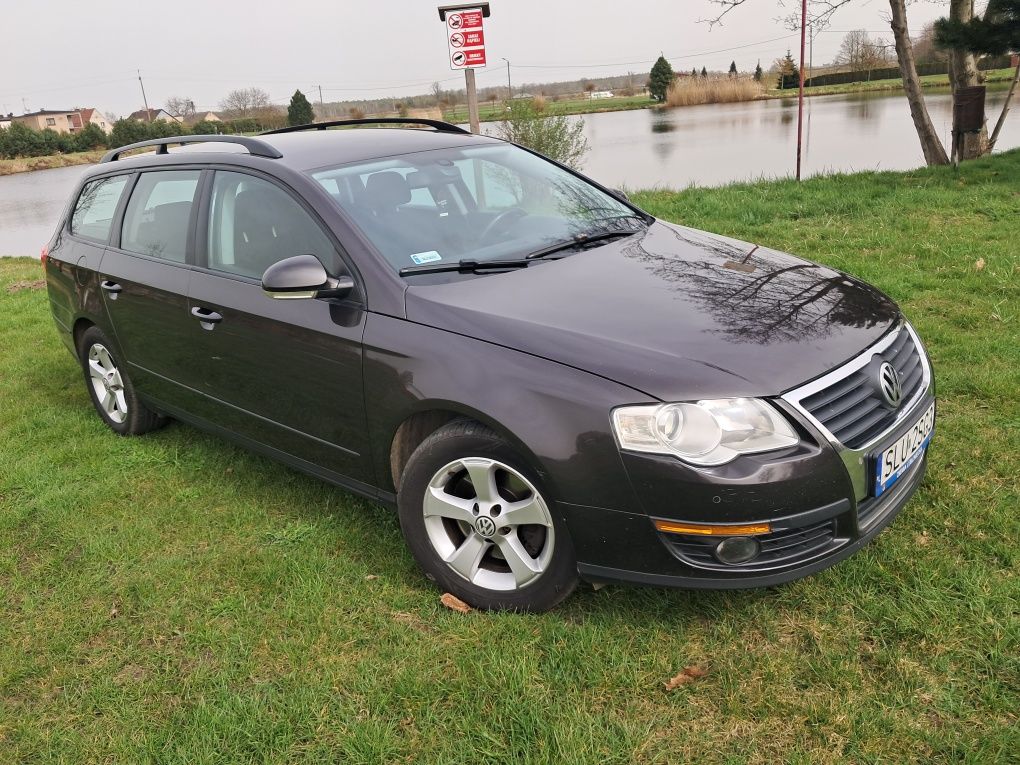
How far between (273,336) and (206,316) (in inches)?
20.8

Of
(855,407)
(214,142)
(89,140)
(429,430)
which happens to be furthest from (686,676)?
(89,140)

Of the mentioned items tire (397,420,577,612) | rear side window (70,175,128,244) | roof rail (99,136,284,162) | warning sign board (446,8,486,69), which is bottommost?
tire (397,420,577,612)

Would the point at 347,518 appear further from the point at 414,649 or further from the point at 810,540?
the point at 810,540

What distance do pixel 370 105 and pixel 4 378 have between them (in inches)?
1470

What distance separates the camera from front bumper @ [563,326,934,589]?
89.0 inches

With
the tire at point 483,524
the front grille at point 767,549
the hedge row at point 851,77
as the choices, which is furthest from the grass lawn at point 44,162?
the front grille at point 767,549

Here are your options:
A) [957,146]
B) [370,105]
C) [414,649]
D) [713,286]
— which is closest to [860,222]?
[957,146]

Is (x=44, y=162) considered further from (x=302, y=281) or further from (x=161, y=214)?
(x=302, y=281)

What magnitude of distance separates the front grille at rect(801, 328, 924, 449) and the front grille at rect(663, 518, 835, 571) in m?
0.27

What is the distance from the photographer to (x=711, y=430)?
7.48ft

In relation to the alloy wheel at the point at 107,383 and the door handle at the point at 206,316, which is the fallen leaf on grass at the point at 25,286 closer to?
the alloy wheel at the point at 107,383

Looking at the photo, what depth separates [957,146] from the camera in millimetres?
10828

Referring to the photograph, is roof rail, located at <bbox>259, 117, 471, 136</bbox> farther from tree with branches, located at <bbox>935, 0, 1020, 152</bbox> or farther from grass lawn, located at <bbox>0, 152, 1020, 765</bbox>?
tree with branches, located at <bbox>935, 0, 1020, 152</bbox>

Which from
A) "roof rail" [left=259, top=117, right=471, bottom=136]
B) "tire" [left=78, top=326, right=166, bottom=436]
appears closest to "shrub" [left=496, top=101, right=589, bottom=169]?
"roof rail" [left=259, top=117, right=471, bottom=136]
